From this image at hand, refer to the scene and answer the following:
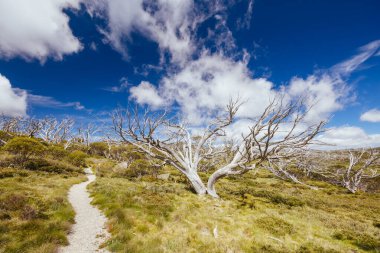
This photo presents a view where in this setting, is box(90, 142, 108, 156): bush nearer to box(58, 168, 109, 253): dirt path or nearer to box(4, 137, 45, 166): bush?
box(4, 137, 45, 166): bush

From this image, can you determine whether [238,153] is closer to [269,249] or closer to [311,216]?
[311,216]

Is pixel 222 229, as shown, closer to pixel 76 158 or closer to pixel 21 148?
pixel 21 148

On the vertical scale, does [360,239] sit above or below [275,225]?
below

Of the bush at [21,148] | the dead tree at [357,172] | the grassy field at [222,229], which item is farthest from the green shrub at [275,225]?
the bush at [21,148]

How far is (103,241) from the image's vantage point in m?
7.37

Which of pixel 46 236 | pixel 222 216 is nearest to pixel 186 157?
pixel 222 216

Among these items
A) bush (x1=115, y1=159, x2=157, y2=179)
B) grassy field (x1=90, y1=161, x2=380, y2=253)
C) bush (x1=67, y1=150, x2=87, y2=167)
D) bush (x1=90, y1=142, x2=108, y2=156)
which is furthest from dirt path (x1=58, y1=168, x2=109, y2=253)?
bush (x1=90, y1=142, x2=108, y2=156)

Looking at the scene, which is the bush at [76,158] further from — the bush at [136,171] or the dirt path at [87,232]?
the dirt path at [87,232]

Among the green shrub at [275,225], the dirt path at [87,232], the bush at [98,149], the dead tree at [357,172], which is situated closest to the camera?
the dirt path at [87,232]

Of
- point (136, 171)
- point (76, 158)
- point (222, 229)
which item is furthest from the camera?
point (76, 158)

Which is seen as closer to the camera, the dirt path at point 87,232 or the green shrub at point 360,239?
the dirt path at point 87,232

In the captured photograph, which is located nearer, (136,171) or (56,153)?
(136,171)

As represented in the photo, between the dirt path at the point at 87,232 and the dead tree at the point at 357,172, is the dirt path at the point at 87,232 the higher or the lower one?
the lower one

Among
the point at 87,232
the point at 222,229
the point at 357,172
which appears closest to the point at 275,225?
the point at 222,229
